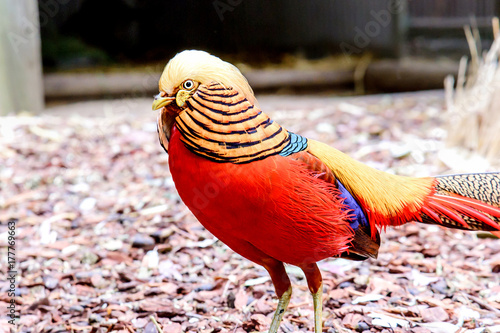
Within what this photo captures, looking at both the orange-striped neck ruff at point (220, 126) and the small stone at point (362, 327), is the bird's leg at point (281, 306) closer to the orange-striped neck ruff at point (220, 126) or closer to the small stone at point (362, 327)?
the small stone at point (362, 327)

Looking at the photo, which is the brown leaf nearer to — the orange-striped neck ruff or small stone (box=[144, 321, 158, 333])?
small stone (box=[144, 321, 158, 333])

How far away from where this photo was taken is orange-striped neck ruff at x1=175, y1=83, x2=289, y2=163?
4.94ft

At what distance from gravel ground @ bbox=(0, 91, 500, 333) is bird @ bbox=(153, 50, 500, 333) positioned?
0.50 meters

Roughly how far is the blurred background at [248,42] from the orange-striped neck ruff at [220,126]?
4.16 m

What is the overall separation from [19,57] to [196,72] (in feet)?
13.9

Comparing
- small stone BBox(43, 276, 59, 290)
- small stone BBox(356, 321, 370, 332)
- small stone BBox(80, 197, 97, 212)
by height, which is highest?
small stone BBox(80, 197, 97, 212)

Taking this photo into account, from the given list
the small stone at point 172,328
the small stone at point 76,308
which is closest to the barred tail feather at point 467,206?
the small stone at point 172,328

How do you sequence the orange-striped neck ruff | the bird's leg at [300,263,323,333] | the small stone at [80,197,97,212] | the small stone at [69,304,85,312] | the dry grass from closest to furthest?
the orange-striped neck ruff < the bird's leg at [300,263,323,333] < the small stone at [69,304,85,312] < the small stone at [80,197,97,212] < the dry grass

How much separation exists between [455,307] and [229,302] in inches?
37.2

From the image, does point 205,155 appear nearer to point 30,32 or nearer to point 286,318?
point 286,318

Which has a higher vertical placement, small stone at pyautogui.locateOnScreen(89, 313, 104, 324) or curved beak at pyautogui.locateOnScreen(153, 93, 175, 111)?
curved beak at pyautogui.locateOnScreen(153, 93, 175, 111)

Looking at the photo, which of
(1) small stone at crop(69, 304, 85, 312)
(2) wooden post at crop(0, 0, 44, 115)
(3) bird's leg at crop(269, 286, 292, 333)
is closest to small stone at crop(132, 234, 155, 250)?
(1) small stone at crop(69, 304, 85, 312)

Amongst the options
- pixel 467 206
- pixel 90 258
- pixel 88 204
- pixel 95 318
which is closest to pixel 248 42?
pixel 88 204

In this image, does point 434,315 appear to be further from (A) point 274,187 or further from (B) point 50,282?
(B) point 50,282
